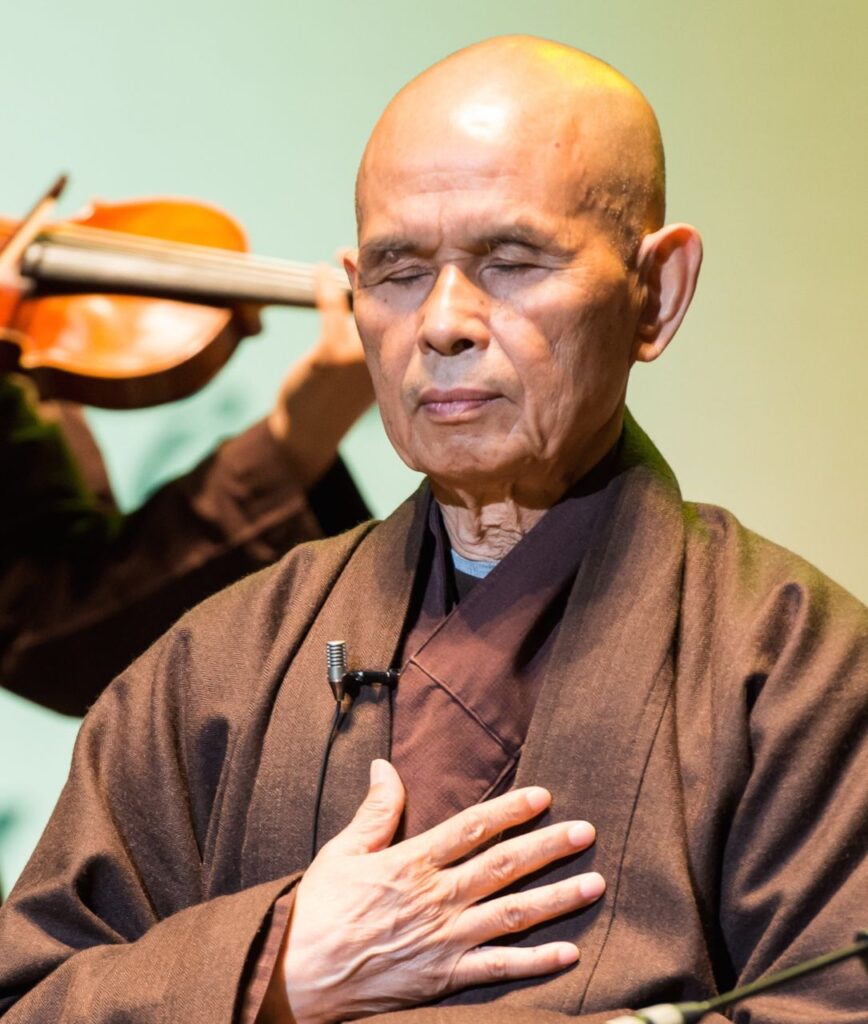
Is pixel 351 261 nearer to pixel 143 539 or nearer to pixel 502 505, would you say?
pixel 502 505

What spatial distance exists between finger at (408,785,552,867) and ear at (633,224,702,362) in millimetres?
438

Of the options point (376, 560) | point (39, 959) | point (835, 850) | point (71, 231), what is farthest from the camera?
point (71, 231)

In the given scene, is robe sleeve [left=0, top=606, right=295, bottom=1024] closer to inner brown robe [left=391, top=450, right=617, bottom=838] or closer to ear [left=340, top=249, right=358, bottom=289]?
inner brown robe [left=391, top=450, right=617, bottom=838]

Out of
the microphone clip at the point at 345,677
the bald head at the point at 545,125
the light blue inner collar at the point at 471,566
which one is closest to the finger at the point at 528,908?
the microphone clip at the point at 345,677

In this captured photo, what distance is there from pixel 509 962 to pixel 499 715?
0.73ft

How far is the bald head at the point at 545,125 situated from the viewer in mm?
1372

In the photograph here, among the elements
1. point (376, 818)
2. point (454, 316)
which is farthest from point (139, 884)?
point (454, 316)

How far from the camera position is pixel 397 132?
1.43 meters

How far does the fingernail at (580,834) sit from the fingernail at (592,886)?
0.10ft

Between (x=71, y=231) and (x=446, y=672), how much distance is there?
3.04 ft

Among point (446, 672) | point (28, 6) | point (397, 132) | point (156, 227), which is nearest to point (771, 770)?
point (446, 672)

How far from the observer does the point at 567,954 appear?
1.26m

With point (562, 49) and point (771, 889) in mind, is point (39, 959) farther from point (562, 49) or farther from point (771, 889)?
point (562, 49)

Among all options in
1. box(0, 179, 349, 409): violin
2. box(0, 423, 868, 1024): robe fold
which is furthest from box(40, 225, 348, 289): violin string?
box(0, 423, 868, 1024): robe fold
